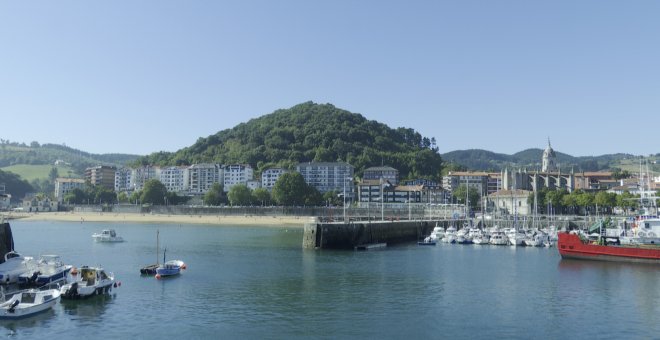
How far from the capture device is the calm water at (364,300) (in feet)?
95.6

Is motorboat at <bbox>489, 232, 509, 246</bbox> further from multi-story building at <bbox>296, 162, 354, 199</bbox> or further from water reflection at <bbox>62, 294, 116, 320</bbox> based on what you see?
A: multi-story building at <bbox>296, 162, 354, 199</bbox>

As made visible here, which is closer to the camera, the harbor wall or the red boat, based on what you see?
the red boat

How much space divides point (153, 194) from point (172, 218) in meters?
26.2

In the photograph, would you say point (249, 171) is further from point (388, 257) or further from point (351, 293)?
point (351, 293)

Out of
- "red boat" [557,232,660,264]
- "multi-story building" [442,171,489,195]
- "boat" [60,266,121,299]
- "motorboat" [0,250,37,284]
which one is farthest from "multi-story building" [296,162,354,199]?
"boat" [60,266,121,299]

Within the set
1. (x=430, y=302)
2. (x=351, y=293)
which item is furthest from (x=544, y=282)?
(x=351, y=293)

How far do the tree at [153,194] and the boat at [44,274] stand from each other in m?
129

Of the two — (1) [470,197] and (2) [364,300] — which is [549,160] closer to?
(1) [470,197]

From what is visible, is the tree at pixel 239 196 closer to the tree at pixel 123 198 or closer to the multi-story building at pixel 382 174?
the multi-story building at pixel 382 174

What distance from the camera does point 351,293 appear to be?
3875 cm

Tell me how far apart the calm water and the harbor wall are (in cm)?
611

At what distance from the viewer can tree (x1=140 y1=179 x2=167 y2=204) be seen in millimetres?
166337

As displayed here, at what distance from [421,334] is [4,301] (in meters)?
22.5

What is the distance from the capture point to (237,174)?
189125 millimetres
